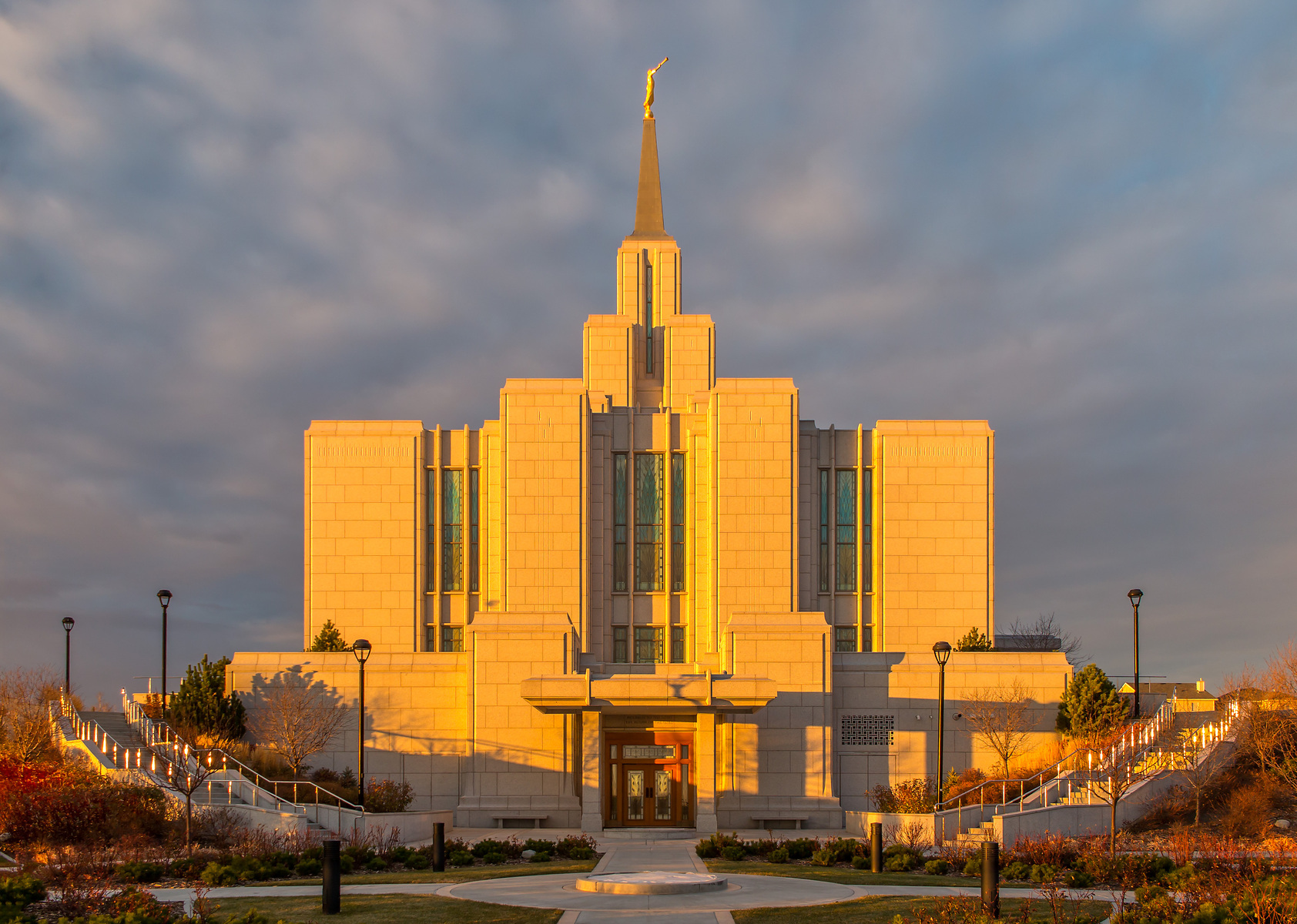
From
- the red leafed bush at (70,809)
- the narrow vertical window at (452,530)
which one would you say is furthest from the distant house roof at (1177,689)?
the red leafed bush at (70,809)

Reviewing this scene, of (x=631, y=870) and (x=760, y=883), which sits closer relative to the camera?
(x=760, y=883)

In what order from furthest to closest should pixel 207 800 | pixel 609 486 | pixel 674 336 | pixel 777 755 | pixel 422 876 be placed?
pixel 674 336 → pixel 609 486 → pixel 777 755 → pixel 207 800 → pixel 422 876

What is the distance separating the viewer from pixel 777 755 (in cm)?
3912

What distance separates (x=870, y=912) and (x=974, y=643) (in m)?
31.8

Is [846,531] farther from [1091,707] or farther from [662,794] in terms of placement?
[662,794]

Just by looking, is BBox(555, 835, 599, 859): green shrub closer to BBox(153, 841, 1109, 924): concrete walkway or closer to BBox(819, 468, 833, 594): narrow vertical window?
BBox(153, 841, 1109, 924): concrete walkway

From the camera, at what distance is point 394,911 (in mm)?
18609

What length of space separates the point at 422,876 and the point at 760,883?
690 centimetres

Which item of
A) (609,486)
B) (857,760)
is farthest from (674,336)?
(857,760)

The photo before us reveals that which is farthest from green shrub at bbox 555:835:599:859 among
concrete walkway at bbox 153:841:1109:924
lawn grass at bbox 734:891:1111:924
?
lawn grass at bbox 734:891:1111:924

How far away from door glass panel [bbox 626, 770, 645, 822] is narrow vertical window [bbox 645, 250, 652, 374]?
92.6 feet

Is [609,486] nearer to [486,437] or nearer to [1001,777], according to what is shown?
[486,437]

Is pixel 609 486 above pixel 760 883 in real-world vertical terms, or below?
above

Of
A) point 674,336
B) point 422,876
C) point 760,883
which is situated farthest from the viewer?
point 674,336
